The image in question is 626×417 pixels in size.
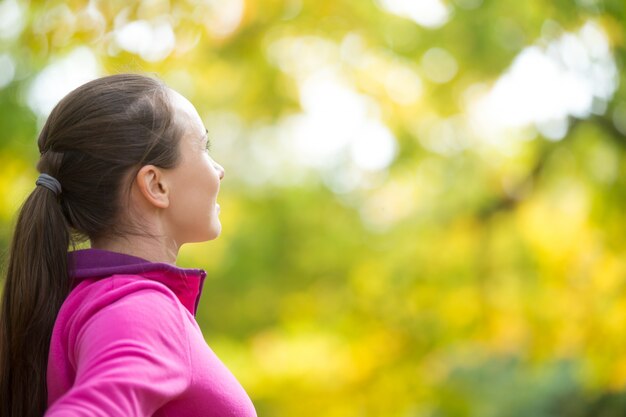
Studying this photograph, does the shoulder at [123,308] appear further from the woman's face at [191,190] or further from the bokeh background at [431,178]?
the bokeh background at [431,178]

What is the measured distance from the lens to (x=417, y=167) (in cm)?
460

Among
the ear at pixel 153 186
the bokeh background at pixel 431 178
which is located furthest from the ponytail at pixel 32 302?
the bokeh background at pixel 431 178

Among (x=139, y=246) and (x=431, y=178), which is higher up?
(x=431, y=178)

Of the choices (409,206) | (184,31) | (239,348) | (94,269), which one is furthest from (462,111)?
(94,269)

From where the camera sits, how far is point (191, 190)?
1.09 meters

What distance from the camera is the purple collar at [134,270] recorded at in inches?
40.3

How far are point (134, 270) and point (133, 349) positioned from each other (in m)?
0.16

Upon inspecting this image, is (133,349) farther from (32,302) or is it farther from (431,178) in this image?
(431,178)

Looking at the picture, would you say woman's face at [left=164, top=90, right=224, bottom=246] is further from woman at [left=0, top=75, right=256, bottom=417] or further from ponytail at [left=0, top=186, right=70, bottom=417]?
ponytail at [left=0, top=186, right=70, bottom=417]

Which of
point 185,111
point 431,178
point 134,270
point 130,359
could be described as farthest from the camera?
point 431,178

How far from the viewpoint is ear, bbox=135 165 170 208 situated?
1.06 metres

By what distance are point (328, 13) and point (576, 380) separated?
238 centimetres

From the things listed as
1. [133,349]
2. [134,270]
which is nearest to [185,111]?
[134,270]

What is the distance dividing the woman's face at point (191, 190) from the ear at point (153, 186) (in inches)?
0.4
